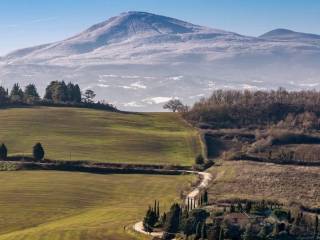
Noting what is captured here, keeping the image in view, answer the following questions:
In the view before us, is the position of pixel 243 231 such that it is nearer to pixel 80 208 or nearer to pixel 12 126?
pixel 80 208

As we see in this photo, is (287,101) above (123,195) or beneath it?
above

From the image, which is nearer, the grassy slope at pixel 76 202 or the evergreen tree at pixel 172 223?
the evergreen tree at pixel 172 223

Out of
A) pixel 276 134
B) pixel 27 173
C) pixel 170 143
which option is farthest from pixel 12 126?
pixel 276 134

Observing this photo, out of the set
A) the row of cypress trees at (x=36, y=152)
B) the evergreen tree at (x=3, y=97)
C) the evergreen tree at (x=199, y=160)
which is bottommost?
the evergreen tree at (x=199, y=160)

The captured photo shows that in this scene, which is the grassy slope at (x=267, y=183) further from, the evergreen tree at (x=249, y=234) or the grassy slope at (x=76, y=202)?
the evergreen tree at (x=249, y=234)

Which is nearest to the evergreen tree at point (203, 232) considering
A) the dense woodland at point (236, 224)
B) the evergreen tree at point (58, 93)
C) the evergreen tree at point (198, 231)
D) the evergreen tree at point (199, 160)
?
the dense woodland at point (236, 224)

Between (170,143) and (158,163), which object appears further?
(170,143)
